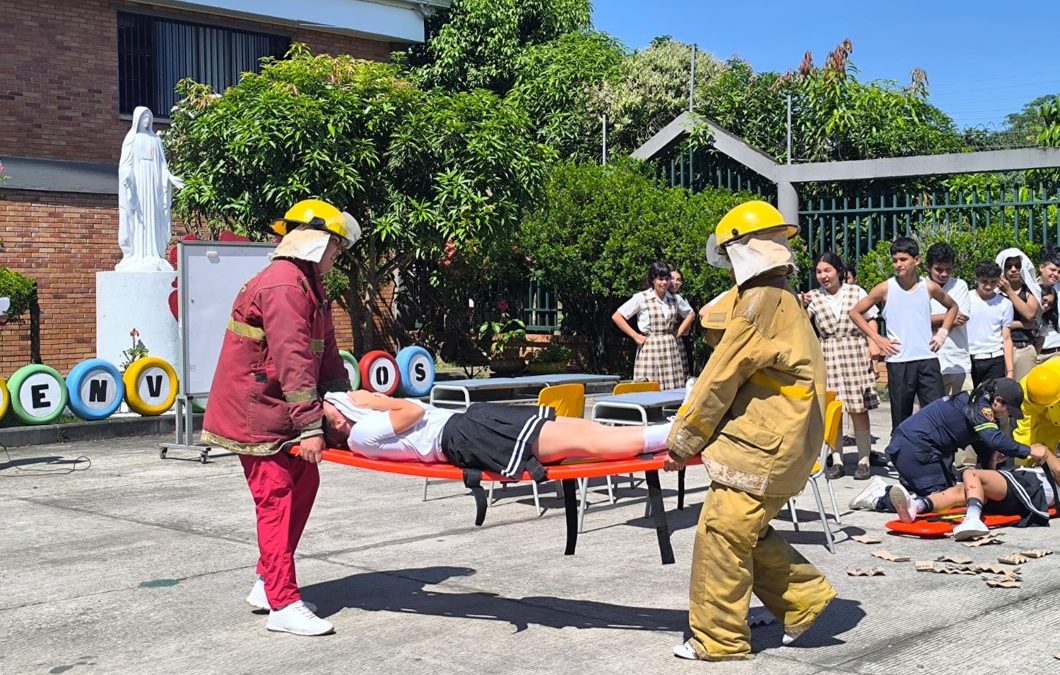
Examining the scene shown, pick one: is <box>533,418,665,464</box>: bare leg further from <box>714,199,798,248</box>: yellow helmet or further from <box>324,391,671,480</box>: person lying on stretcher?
<box>714,199,798,248</box>: yellow helmet

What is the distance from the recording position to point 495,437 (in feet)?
18.5

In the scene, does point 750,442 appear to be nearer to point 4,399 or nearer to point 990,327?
point 990,327

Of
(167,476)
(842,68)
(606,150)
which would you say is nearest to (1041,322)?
(167,476)

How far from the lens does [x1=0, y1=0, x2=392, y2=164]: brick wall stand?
1952cm

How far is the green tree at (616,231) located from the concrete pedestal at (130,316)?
5682 millimetres

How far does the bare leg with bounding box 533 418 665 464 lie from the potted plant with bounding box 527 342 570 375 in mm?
13532

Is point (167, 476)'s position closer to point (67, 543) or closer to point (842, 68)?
point (67, 543)

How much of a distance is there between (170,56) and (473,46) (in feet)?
21.6

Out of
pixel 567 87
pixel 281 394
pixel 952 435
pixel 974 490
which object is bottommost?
pixel 974 490

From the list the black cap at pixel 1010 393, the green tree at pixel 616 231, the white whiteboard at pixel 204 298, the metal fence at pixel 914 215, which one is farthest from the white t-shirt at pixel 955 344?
the green tree at pixel 616 231

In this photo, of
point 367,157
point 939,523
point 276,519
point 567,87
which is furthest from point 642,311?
point 567,87

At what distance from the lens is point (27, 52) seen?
64.7 ft

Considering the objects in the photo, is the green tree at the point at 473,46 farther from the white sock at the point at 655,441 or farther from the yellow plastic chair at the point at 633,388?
the white sock at the point at 655,441

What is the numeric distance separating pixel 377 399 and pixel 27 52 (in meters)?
16.2
